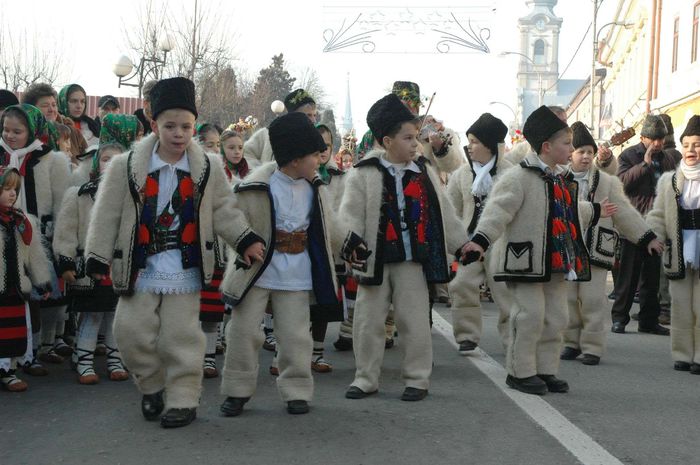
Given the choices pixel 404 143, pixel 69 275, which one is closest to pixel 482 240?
pixel 404 143

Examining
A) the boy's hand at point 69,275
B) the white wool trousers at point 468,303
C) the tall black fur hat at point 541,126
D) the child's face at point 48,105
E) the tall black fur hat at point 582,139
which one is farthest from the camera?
the child's face at point 48,105

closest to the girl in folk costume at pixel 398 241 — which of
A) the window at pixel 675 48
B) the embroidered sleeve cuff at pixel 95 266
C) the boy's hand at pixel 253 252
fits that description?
the boy's hand at pixel 253 252

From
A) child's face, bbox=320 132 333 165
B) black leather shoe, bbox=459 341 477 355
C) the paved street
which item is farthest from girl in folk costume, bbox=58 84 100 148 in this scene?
black leather shoe, bbox=459 341 477 355

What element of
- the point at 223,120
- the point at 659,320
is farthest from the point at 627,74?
the point at 659,320

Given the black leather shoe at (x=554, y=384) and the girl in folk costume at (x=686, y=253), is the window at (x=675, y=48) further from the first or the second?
the black leather shoe at (x=554, y=384)

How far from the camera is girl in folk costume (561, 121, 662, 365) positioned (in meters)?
8.45

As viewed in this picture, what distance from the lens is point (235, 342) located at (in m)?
6.15

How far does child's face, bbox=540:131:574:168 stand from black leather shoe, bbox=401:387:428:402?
75.6 inches

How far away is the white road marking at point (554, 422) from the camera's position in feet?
17.0

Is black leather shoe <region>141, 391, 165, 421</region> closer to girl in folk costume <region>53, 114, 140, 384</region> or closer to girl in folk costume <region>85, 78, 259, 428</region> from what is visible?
girl in folk costume <region>85, 78, 259, 428</region>

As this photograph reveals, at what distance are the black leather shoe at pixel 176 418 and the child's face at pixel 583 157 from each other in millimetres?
4540

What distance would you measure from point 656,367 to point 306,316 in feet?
11.6

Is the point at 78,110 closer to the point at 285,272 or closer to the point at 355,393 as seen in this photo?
the point at 285,272

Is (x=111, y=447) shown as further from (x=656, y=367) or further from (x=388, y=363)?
(x=656, y=367)
